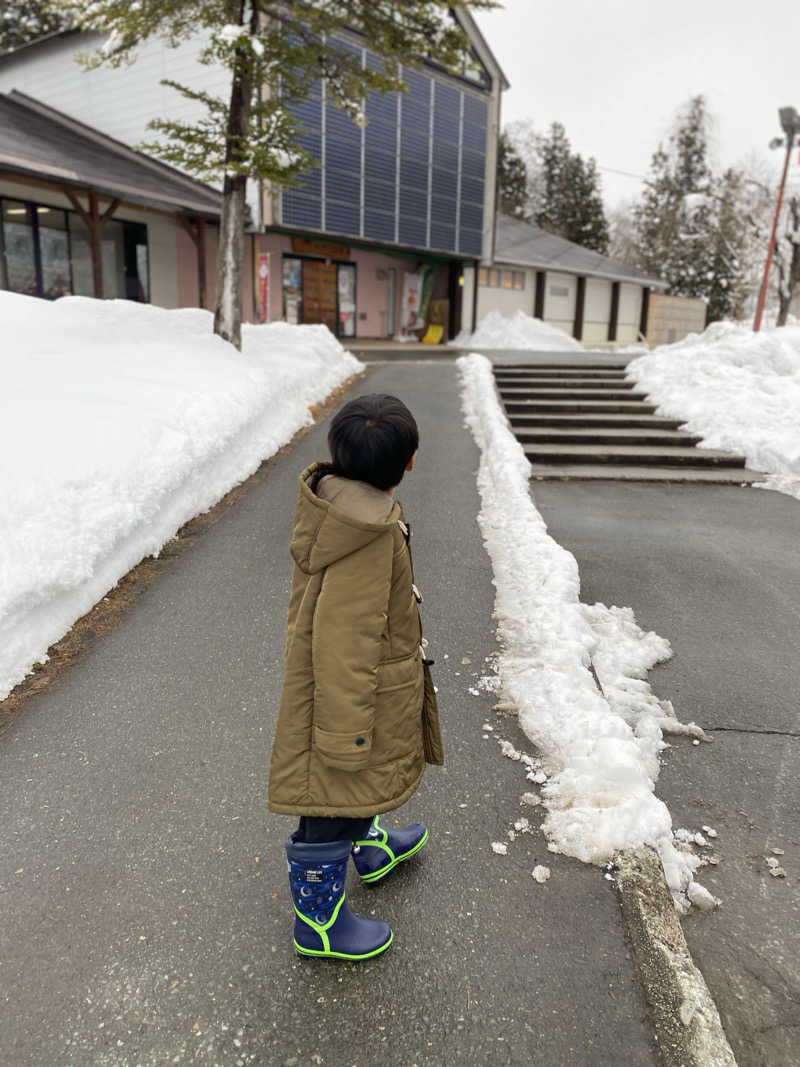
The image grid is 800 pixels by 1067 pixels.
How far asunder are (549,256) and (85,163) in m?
20.9

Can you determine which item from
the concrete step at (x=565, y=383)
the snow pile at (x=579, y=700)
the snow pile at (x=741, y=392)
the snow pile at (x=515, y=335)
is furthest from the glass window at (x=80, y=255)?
the snow pile at (x=579, y=700)

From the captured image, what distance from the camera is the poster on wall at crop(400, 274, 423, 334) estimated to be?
27.3m

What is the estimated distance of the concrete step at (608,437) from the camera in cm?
1015

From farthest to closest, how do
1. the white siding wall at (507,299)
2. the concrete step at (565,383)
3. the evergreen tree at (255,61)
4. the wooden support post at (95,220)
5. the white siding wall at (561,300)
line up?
1. the white siding wall at (561,300)
2. the white siding wall at (507,299)
3. the wooden support post at (95,220)
4. the concrete step at (565,383)
5. the evergreen tree at (255,61)

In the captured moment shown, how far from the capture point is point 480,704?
3.54m

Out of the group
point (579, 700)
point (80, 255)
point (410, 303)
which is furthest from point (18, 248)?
point (579, 700)

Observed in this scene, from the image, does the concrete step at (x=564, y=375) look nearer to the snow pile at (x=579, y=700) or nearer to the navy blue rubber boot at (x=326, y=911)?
the snow pile at (x=579, y=700)

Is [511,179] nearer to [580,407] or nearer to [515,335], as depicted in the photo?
[515,335]

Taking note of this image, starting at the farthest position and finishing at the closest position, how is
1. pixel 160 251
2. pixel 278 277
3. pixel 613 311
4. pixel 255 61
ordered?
pixel 613 311, pixel 278 277, pixel 160 251, pixel 255 61

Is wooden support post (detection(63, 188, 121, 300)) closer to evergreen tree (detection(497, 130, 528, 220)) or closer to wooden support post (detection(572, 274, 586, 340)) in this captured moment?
wooden support post (detection(572, 274, 586, 340))

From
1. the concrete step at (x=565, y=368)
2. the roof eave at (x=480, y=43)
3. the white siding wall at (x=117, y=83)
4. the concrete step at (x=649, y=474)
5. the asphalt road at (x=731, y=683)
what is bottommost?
the asphalt road at (x=731, y=683)

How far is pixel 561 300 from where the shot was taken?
31188 mm

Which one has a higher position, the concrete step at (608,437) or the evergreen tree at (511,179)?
the evergreen tree at (511,179)

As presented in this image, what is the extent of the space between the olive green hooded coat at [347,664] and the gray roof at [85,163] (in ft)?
45.0
